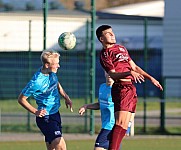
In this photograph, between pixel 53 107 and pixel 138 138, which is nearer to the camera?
pixel 53 107

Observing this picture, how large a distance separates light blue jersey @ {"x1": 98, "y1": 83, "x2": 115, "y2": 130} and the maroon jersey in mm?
389

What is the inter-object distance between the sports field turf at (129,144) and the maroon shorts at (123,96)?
4.73m

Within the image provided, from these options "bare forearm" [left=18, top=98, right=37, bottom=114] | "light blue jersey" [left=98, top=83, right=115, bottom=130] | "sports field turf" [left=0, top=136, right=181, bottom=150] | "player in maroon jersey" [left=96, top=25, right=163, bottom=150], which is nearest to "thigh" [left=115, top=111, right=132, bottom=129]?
"player in maroon jersey" [left=96, top=25, right=163, bottom=150]

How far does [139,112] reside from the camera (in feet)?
72.5

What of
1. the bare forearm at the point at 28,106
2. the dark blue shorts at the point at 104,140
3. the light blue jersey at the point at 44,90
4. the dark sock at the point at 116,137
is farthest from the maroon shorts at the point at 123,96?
the bare forearm at the point at 28,106

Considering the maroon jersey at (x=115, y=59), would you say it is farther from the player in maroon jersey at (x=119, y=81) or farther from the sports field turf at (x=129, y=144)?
the sports field turf at (x=129, y=144)

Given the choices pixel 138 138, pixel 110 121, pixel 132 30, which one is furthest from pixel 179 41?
pixel 110 121

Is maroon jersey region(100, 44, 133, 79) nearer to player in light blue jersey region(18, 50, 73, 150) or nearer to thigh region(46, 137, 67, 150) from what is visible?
player in light blue jersey region(18, 50, 73, 150)

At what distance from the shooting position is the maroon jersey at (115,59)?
1047cm

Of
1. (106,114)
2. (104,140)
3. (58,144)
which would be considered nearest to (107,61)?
(106,114)

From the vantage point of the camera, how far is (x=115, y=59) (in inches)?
414

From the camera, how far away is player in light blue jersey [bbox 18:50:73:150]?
425 inches

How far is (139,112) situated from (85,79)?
321 cm

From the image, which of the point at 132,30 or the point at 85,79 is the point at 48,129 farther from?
the point at 132,30
